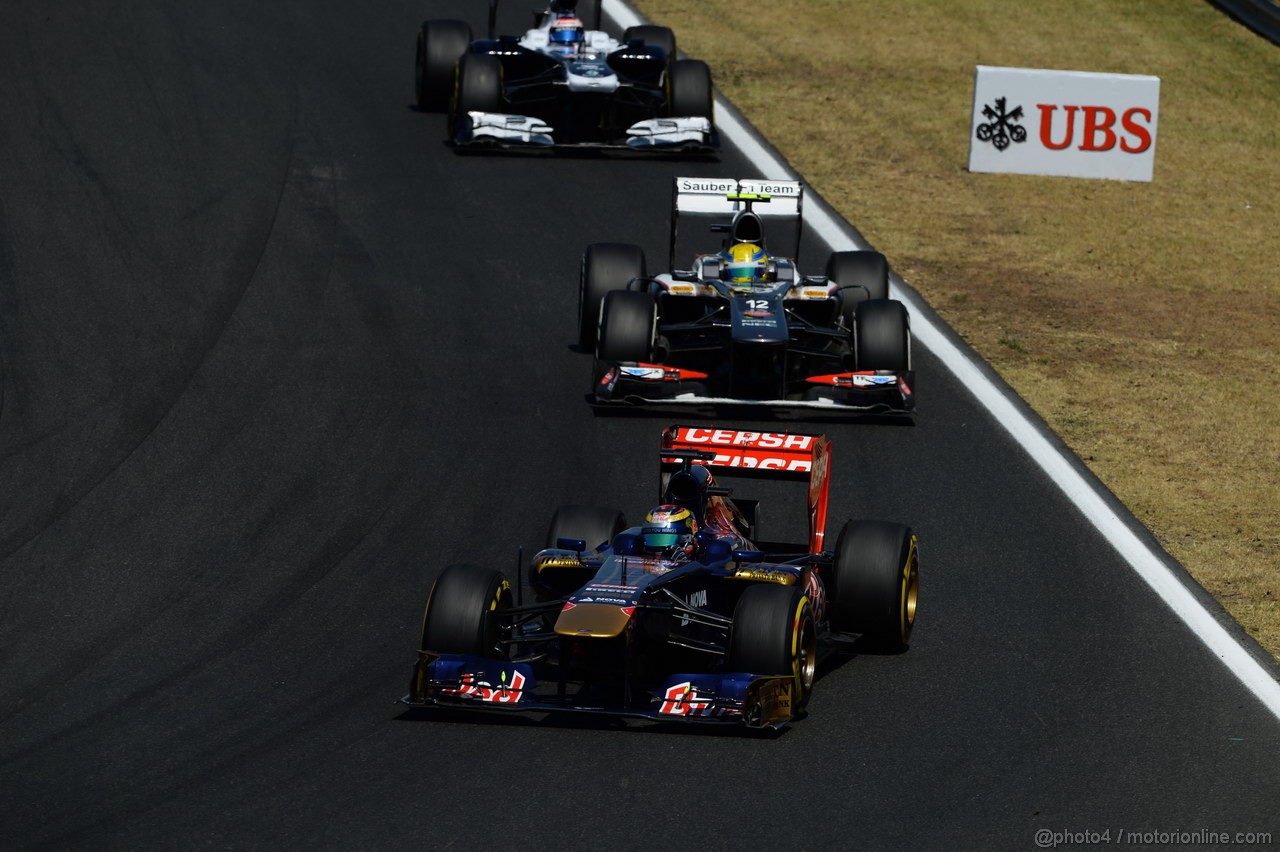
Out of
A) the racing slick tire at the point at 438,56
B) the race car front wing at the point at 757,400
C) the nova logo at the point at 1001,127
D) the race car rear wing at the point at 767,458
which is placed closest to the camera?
the race car rear wing at the point at 767,458

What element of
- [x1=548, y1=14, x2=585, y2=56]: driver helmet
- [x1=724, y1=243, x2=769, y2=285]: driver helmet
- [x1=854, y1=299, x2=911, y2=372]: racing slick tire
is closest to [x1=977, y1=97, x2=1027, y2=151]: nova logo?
[x1=548, y1=14, x2=585, y2=56]: driver helmet

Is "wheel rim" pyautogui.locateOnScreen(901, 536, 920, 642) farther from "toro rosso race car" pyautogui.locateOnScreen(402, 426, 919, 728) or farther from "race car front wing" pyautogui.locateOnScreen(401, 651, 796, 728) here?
"race car front wing" pyautogui.locateOnScreen(401, 651, 796, 728)

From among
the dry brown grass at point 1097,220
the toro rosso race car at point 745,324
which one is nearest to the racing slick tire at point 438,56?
the dry brown grass at point 1097,220

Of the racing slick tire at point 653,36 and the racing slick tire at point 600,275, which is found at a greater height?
the racing slick tire at point 653,36

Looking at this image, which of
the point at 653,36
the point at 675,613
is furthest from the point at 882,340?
the point at 653,36

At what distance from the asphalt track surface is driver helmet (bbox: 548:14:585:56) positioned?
144cm

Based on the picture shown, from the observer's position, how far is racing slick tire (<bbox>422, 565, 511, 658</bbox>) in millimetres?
11078

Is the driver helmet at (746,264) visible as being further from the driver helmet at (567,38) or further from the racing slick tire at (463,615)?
the driver helmet at (567,38)

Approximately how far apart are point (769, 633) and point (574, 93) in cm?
1439

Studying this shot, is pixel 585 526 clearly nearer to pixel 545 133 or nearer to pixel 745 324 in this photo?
pixel 745 324

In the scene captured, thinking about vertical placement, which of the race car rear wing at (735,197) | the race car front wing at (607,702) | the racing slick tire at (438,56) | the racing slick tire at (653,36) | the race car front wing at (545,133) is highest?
the racing slick tire at (653,36)

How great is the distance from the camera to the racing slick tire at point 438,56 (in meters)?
25.8

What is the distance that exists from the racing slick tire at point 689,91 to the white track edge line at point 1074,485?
32.5 inches

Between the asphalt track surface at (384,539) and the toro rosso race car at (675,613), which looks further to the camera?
the toro rosso race car at (675,613)
